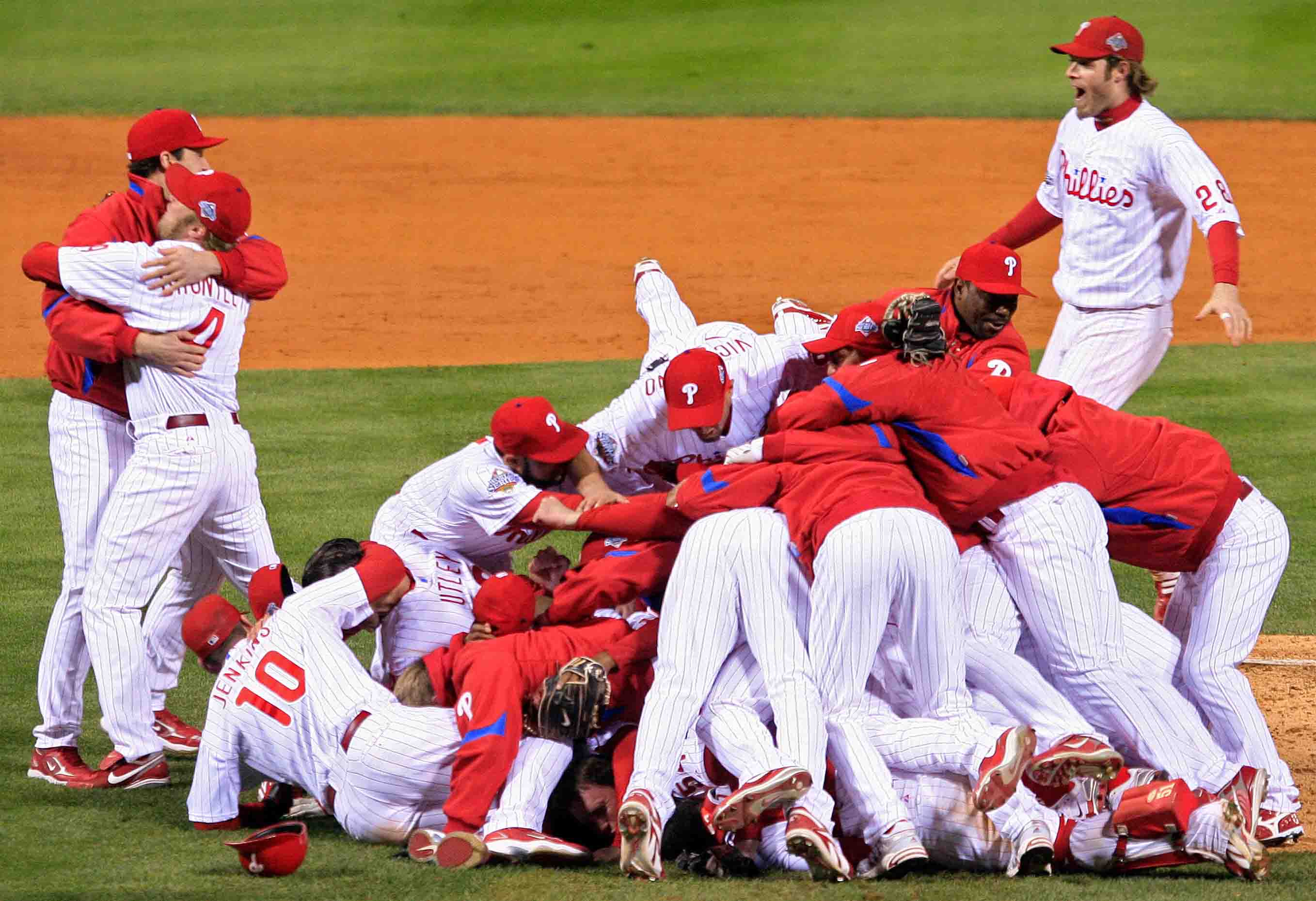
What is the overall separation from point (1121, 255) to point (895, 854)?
3.27 m

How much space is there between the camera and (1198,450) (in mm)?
5227

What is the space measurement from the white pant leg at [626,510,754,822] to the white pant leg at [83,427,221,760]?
1.62m

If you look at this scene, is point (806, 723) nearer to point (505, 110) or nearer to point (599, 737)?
point (599, 737)

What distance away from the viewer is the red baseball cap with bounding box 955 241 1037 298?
5555 mm

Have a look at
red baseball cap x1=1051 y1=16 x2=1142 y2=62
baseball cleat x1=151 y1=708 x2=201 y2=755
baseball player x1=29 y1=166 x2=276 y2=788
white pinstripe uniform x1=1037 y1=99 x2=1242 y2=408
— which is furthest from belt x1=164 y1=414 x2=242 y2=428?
red baseball cap x1=1051 y1=16 x2=1142 y2=62

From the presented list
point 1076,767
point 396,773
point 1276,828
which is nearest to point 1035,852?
point 1076,767

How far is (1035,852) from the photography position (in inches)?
178

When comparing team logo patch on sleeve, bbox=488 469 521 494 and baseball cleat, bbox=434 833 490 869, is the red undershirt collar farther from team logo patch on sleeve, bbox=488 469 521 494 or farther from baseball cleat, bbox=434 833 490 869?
baseball cleat, bbox=434 833 490 869

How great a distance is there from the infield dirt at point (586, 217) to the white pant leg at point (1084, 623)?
24.3 feet

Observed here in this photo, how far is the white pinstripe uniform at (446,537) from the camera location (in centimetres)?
545

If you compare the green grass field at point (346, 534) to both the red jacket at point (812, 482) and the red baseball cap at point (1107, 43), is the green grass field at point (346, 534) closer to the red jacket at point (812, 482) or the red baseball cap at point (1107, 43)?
the red jacket at point (812, 482)

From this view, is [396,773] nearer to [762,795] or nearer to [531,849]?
[531,849]

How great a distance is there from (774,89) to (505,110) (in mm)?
3725

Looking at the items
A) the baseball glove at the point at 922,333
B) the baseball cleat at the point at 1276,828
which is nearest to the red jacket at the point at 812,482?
the baseball glove at the point at 922,333
